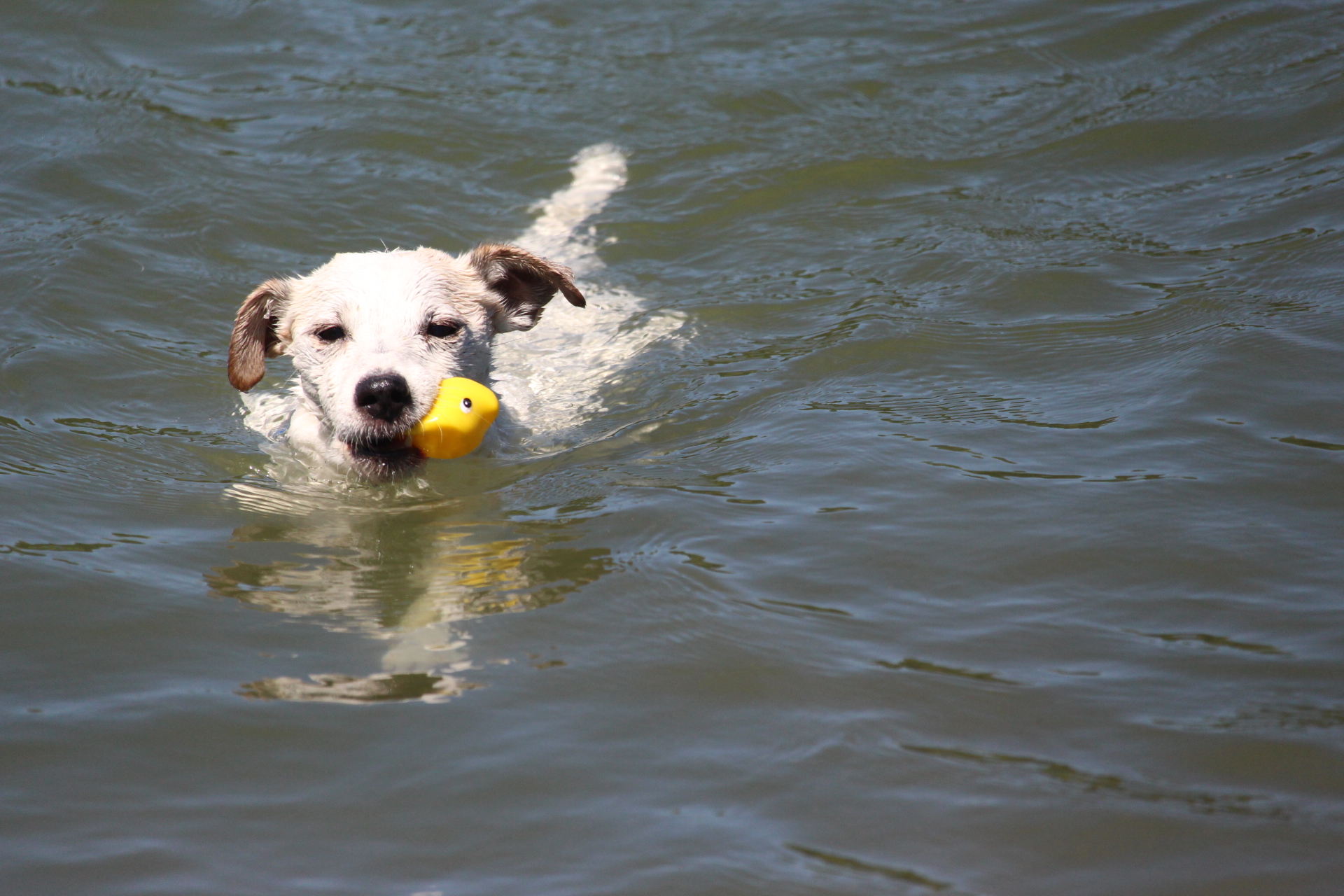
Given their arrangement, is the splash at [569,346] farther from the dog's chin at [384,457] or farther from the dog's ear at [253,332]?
the dog's ear at [253,332]

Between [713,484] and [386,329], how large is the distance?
1.72m

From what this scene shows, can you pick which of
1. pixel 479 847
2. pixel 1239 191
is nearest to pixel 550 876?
pixel 479 847

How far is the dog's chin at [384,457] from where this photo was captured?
5.59 metres

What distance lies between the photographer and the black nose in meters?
5.38

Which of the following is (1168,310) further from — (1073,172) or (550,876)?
(550,876)

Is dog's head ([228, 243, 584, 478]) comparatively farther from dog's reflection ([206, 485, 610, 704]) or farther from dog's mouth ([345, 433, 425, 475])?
dog's reflection ([206, 485, 610, 704])

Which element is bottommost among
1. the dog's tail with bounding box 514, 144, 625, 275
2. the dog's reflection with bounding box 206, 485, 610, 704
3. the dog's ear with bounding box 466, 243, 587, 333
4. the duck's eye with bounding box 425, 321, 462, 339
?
the dog's reflection with bounding box 206, 485, 610, 704

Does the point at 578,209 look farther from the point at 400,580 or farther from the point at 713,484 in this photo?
the point at 400,580

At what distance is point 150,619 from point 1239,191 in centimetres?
798

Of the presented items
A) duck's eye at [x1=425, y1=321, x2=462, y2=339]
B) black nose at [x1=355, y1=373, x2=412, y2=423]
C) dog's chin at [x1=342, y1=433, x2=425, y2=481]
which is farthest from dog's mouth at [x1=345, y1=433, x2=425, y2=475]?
duck's eye at [x1=425, y1=321, x2=462, y2=339]

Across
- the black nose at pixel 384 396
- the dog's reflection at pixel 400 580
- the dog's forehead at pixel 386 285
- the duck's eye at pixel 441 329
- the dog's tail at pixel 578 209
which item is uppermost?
the dog's tail at pixel 578 209

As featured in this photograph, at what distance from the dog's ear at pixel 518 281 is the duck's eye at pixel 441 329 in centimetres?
58

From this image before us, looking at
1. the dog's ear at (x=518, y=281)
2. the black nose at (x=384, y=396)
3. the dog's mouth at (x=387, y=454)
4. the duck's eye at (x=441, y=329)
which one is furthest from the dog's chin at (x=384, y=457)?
the dog's ear at (x=518, y=281)

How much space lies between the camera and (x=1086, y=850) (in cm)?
313
